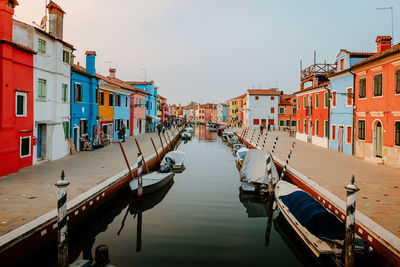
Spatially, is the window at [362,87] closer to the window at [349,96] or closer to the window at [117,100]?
the window at [349,96]

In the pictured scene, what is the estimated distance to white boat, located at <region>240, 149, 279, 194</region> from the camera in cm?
1419

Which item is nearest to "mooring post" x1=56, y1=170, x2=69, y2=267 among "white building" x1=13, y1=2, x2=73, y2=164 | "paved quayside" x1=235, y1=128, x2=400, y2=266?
"paved quayside" x1=235, y1=128, x2=400, y2=266

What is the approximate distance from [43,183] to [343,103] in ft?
71.5

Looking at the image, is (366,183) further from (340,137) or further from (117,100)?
(117,100)

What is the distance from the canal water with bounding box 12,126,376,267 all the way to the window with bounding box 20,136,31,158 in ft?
19.2

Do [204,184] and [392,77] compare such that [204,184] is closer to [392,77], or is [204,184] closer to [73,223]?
[73,223]

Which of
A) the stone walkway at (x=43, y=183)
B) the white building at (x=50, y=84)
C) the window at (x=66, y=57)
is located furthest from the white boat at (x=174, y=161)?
the window at (x=66, y=57)

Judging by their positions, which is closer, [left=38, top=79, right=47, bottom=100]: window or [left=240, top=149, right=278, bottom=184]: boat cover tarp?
[left=240, top=149, right=278, bottom=184]: boat cover tarp

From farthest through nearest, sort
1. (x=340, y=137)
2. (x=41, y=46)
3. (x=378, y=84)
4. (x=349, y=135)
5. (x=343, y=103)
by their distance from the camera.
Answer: (x=340, y=137), (x=343, y=103), (x=349, y=135), (x=378, y=84), (x=41, y=46)

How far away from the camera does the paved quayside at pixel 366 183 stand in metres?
8.09

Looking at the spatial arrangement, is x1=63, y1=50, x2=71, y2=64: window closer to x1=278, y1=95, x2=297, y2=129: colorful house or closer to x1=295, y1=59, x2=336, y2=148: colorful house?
x1=295, y1=59, x2=336, y2=148: colorful house

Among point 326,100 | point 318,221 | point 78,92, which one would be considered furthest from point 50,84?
point 326,100

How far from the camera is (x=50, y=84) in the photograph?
1786cm

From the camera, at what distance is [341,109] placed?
79.0ft
